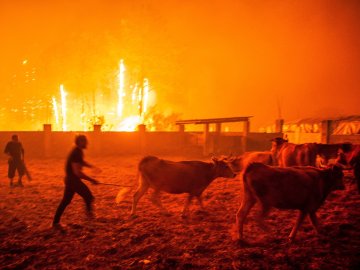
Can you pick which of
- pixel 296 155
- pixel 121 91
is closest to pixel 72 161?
pixel 296 155

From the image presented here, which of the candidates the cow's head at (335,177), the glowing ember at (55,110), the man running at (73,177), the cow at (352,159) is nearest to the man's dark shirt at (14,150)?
the man running at (73,177)

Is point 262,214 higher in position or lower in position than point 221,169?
lower

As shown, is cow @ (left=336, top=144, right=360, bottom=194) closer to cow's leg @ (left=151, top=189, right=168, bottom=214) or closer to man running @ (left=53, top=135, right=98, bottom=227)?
cow's leg @ (left=151, top=189, right=168, bottom=214)

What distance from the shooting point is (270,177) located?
570cm

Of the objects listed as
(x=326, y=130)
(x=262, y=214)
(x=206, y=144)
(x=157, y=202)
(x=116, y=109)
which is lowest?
(x=157, y=202)

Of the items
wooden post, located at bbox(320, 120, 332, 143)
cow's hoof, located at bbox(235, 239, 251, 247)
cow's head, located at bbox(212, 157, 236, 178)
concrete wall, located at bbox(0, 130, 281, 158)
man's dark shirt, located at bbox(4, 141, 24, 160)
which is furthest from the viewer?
concrete wall, located at bbox(0, 130, 281, 158)

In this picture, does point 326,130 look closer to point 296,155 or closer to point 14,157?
point 296,155

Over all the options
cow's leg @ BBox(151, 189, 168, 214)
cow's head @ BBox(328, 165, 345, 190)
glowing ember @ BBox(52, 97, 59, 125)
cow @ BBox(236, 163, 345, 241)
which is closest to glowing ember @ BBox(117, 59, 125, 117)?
glowing ember @ BBox(52, 97, 59, 125)

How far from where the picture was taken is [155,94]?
45.6 metres

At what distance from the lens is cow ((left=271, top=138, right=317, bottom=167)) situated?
1112cm

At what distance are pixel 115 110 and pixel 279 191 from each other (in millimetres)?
38449

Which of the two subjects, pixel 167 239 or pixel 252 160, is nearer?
pixel 167 239

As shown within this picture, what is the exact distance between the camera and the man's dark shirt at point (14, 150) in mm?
11094

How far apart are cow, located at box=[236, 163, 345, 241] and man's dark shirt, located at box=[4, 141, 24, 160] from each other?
29.5 ft
